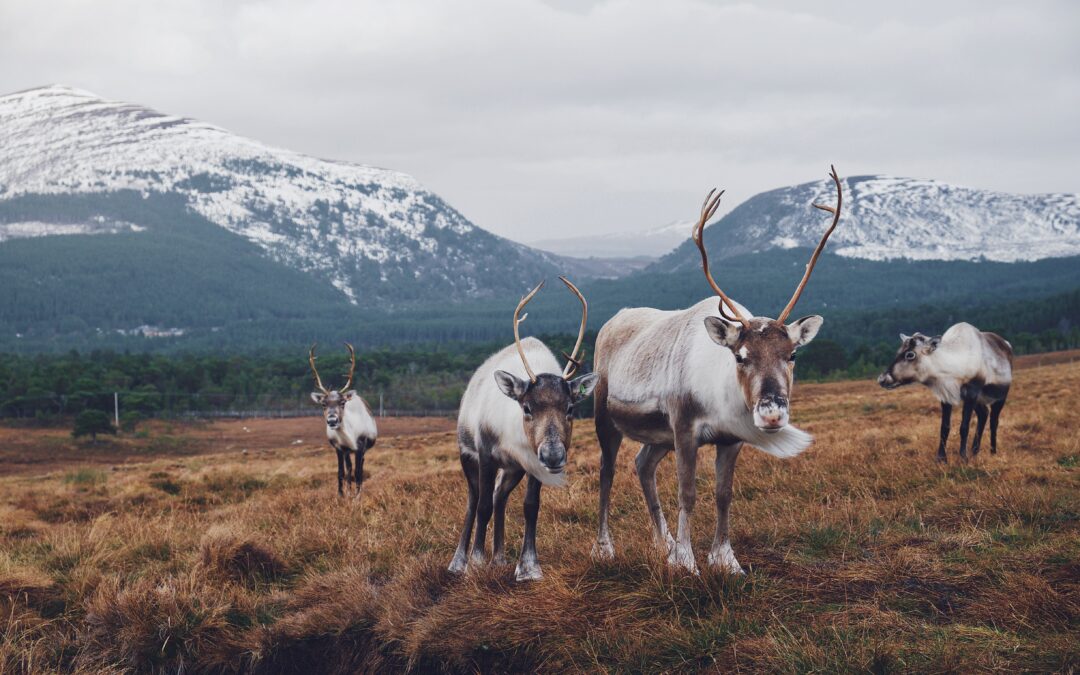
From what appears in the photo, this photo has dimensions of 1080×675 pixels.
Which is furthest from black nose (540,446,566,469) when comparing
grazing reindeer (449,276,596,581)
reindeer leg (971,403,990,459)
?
reindeer leg (971,403,990,459)

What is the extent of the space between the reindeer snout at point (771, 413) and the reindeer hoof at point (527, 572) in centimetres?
252

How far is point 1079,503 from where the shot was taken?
809 centimetres

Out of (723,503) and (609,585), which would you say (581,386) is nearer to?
(723,503)

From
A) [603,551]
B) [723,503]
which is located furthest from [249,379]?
[723,503]

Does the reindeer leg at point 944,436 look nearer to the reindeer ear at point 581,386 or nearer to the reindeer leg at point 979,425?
the reindeer leg at point 979,425

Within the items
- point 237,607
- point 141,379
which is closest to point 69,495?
point 237,607

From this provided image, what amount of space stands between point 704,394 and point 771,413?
2.93ft

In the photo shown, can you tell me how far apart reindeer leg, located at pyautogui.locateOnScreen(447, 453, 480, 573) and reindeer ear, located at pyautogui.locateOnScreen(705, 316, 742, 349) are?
3.06 metres

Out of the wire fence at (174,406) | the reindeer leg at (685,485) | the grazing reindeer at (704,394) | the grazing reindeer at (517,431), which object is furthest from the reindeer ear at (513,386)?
the wire fence at (174,406)

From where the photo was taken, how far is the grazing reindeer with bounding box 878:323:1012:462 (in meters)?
13.5

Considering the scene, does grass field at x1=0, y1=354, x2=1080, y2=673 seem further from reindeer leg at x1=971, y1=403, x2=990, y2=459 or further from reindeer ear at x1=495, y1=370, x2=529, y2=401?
reindeer ear at x1=495, y1=370, x2=529, y2=401

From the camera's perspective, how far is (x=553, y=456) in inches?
265

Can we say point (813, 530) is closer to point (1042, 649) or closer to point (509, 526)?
point (1042, 649)

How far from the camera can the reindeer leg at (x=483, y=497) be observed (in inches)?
311
